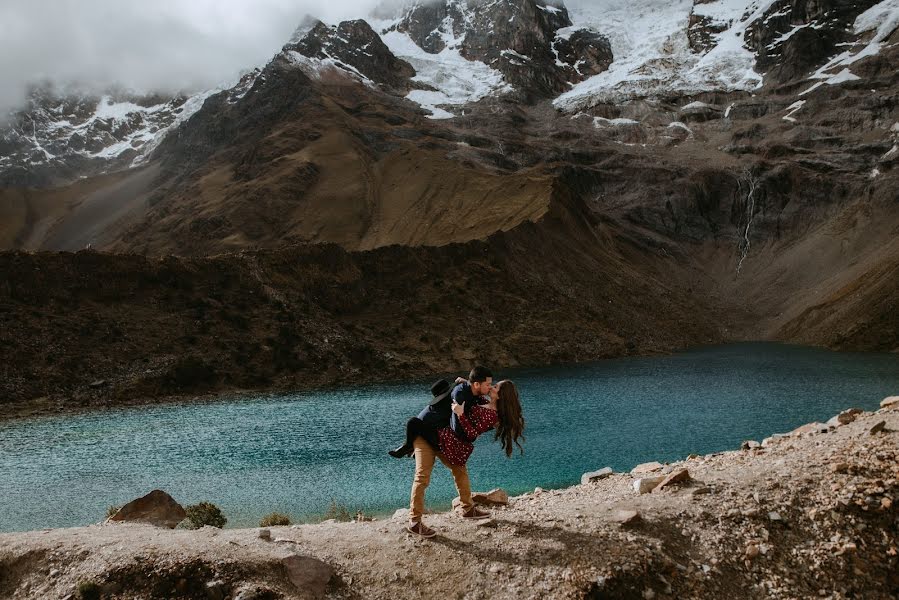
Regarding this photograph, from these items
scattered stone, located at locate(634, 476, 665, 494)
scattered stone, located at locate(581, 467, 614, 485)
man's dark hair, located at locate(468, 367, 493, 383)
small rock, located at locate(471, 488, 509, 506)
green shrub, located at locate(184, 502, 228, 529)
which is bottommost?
green shrub, located at locate(184, 502, 228, 529)

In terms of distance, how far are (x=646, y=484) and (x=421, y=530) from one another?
4283 millimetres

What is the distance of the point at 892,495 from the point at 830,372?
170 ft

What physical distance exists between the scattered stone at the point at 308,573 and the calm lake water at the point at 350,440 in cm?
1204

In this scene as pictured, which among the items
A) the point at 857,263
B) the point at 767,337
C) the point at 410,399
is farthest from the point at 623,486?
the point at 857,263

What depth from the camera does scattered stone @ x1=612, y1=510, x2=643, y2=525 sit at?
8.88 m

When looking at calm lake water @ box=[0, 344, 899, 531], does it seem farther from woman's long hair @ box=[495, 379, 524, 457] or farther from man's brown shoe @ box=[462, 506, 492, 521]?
woman's long hair @ box=[495, 379, 524, 457]

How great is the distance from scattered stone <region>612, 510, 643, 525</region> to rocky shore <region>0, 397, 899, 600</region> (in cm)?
2

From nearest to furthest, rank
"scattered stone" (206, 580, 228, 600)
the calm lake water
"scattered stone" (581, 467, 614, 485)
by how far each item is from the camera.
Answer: "scattered stone" (206, 580, 228, 600), "scattered stone" (581, 467, 614, 485), the calm lake water

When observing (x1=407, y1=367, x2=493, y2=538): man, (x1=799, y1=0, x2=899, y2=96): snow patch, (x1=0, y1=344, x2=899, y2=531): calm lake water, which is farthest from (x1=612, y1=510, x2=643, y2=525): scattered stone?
(x1=799, y1=0, x2=899, y2=96): snow patch

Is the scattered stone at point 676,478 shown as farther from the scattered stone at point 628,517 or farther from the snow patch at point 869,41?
the snow patch at point 869,41

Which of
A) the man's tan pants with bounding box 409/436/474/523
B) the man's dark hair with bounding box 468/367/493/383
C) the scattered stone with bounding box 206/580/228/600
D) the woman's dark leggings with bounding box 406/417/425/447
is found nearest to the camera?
the scattered stone with bounding box 206/580/228/600

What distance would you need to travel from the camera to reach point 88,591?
7.83 metres

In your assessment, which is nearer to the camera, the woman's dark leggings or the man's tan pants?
the man's tan pants

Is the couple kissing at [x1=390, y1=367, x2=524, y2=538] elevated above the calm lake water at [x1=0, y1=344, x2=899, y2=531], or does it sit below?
above
